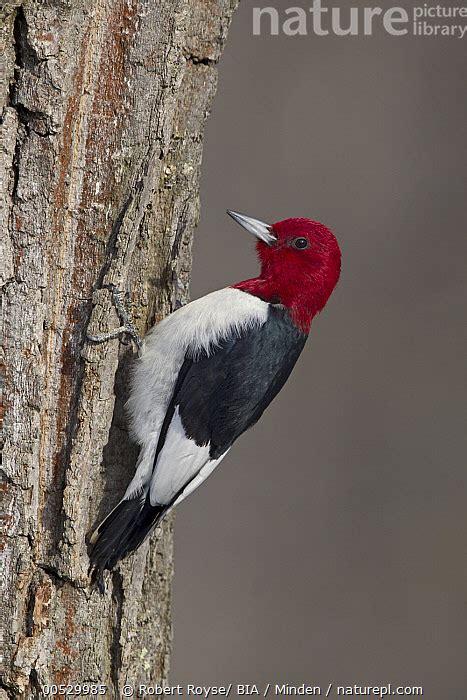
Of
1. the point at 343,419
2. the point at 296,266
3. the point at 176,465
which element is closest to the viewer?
the point at 176,465

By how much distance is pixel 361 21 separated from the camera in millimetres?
4008

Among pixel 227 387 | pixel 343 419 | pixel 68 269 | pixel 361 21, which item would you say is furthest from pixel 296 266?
pixel 361 21

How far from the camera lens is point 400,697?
397 centimetres

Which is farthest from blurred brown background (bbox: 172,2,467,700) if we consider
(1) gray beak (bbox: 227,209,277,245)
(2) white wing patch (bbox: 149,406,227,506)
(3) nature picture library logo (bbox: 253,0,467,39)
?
(2) white wing patch (bbox: 149,406,227,506)

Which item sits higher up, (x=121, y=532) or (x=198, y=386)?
(x=198, y=386)

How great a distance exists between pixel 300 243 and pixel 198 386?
538 millimetres

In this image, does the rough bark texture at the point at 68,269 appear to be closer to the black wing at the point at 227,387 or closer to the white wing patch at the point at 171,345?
the white wing patch at the point at 171,345

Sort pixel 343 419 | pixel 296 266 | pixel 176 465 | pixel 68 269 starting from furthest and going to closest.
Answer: pixel 343 419 < pixel 296 266 < pixel 176 465 < pixel 68 269

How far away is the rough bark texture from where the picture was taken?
7.02ft

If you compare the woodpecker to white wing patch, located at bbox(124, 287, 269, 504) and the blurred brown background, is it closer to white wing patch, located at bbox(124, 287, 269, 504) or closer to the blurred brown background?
white wing patch, located at bbox(124, 287, 269, 504)

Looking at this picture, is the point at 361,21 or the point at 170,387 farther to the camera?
the point at 361,21

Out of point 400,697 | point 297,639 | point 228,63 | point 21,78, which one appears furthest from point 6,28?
point 400,697

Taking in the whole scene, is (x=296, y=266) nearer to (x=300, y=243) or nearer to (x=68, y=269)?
(x=300, y=243)

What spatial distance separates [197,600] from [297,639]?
0.44 meters
